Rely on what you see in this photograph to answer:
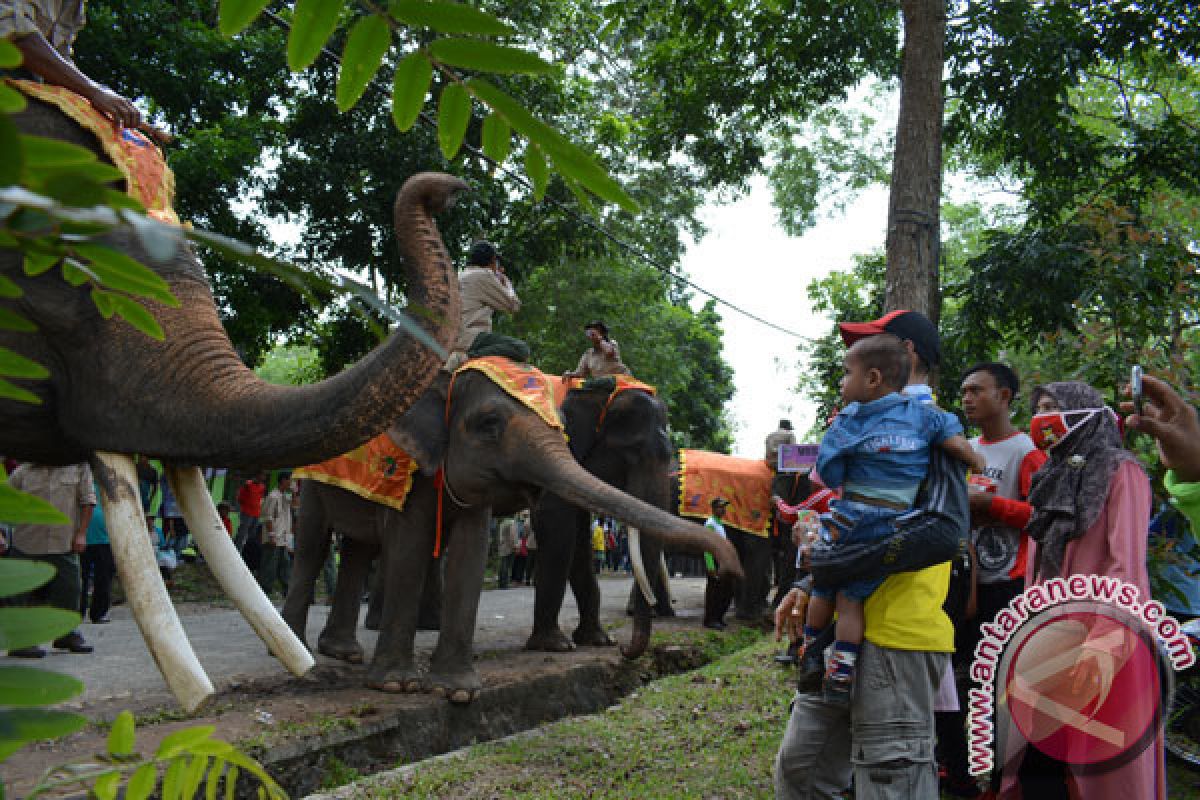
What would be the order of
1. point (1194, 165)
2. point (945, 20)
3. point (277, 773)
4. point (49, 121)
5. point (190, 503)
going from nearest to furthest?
point (190, 503), point (49, 121), point (277, 773), point (945, 20), point (1194, 165)

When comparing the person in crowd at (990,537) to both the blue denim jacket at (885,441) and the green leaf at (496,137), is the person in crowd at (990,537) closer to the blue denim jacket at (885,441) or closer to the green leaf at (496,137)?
the blue denim jacket at (885,441)

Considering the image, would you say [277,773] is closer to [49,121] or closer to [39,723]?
[49,121]

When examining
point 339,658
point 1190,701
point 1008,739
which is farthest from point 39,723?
point 339,658

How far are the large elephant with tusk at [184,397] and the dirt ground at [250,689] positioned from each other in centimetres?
61

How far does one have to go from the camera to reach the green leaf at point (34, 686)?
0.74 metres

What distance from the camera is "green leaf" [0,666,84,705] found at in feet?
2.44

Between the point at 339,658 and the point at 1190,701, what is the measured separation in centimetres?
523

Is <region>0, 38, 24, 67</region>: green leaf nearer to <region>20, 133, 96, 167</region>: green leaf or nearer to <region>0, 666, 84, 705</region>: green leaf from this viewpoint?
<region>20, 133, 96, 167</region>: green leaf

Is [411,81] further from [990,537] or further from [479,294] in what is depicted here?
[479,294]

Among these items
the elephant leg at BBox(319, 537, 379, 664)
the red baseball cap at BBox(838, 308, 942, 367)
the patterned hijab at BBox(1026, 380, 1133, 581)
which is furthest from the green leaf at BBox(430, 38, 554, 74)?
the elephant leg at BBox(319, 537, 379, 664)

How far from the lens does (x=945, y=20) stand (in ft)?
23.7

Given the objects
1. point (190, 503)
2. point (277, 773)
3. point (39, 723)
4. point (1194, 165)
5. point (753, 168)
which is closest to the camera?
point (39, 723)

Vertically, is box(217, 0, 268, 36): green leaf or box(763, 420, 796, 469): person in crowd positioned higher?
box(763, 420, 796, 469): person in crowd

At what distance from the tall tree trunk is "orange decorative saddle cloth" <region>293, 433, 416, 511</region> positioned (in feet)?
11.5
